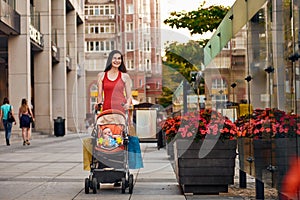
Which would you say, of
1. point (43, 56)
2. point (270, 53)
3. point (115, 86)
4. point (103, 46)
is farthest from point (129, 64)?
point (43, 56)

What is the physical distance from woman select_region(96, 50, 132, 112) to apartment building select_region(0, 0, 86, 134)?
12.9 meters

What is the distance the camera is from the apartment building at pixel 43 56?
103 feet

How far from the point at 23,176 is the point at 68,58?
36.4 meters

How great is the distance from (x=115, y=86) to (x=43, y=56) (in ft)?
97.3

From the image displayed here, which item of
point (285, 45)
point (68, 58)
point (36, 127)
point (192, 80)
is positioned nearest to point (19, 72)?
point (36, 127)

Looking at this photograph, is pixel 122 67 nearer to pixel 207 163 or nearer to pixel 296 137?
pixel 207 163

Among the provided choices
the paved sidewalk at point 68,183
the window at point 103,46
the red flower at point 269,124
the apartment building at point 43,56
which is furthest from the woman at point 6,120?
the red flower at point 269,124

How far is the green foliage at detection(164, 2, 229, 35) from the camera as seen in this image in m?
28.2

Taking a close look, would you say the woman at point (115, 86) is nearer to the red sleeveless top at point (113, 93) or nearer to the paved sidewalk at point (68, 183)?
the red sleeveless top at point (113, 93)

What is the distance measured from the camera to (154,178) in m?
11.3

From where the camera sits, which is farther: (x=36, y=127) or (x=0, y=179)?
(x=36, y=127)

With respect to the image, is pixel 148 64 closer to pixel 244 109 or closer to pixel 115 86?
pixel 115 86

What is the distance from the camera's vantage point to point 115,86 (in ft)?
30.3

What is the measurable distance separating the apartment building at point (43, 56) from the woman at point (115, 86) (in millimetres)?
12890
